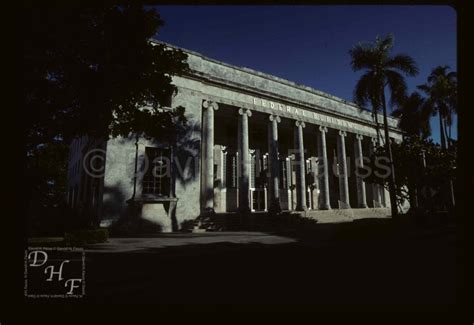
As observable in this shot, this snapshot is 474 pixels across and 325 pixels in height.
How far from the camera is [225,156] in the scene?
27625mm

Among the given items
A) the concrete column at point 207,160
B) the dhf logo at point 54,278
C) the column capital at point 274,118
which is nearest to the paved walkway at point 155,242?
the dhf logo at point 54,278

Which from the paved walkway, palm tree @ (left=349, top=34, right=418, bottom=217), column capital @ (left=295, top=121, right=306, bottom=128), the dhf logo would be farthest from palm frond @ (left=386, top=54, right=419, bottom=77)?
the dhf logo

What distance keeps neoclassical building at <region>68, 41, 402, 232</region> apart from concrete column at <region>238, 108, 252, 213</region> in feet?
0.27

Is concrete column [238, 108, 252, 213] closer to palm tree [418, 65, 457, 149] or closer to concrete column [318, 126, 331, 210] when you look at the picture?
concrete column [318, 126, 331, 210]

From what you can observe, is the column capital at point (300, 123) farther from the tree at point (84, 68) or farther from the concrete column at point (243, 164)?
the tree at point (84, 68)

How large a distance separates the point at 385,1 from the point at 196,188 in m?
18.4

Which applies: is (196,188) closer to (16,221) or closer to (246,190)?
(246,190)

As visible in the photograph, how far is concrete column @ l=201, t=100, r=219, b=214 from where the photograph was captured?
2023 centimetres

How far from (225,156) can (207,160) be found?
688cm

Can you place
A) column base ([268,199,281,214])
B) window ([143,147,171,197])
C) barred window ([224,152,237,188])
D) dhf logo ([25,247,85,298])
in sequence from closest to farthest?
dhf logo ([25,247,85,298]) → window ([143,147,171,197]) → column base ([268,199,281,214]) → barred window ([224,152,237,188])

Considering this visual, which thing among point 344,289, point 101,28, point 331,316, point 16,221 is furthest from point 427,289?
point 101,28

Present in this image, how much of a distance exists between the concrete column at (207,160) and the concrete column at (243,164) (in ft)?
8.71

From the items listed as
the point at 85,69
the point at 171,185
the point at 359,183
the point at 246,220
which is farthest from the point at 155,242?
the point at 359,183

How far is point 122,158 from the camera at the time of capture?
1755 cm
